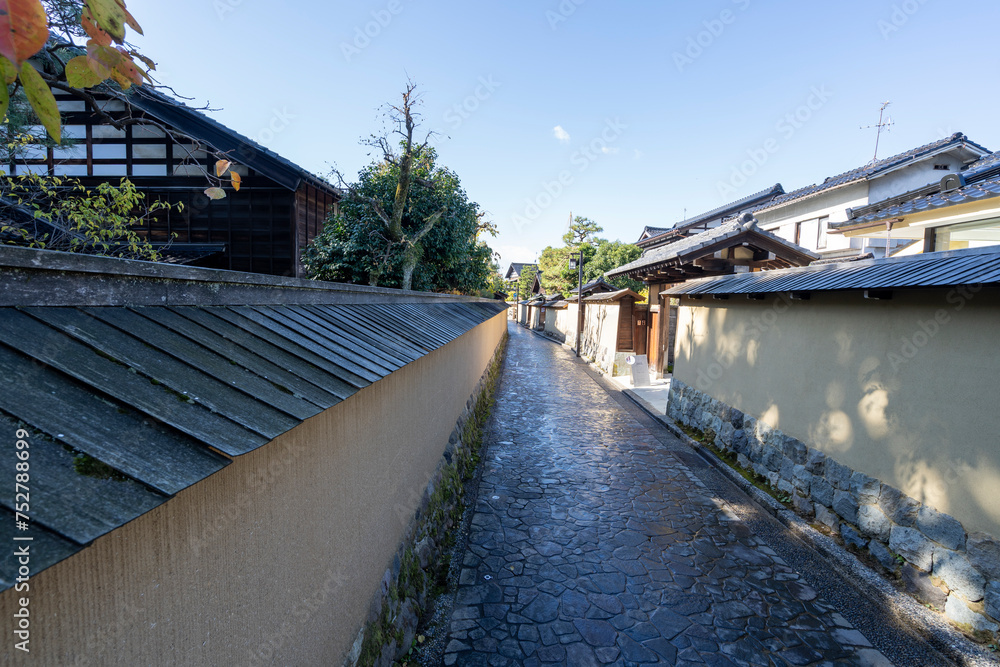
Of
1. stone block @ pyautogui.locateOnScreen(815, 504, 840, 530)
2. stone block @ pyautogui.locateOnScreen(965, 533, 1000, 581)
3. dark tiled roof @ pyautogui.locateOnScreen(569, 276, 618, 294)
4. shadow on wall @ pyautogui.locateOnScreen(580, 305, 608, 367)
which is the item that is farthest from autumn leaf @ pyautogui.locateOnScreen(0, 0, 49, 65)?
dark tiled roof @ pyautogui.locateOnScreen(569, 276, 618, 294)

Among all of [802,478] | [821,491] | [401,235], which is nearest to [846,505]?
[821,491]

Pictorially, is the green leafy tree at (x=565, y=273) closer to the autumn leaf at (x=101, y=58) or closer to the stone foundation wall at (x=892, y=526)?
the stone foundation wall at (x=892, y=526)

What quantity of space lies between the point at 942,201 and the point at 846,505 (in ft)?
19.8

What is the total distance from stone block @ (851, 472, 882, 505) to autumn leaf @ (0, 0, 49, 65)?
7671mm

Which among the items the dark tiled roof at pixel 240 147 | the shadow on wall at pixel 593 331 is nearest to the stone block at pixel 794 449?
the shadow on wall at pixel 593 331

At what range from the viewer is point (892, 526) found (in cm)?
510

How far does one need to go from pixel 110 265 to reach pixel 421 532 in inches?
166

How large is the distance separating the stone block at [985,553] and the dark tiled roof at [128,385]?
5692 mm

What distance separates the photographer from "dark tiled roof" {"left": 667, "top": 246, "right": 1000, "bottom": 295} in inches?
168

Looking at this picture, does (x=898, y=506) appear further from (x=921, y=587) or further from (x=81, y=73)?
(x=81, y=73)

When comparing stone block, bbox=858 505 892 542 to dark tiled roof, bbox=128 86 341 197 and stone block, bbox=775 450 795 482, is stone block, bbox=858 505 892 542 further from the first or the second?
dark tiled roof, bbox=128 86 341 197

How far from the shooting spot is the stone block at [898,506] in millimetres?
4875

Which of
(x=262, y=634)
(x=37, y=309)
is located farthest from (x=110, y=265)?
(x=262, y=634)

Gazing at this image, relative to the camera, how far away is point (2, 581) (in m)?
0.81
